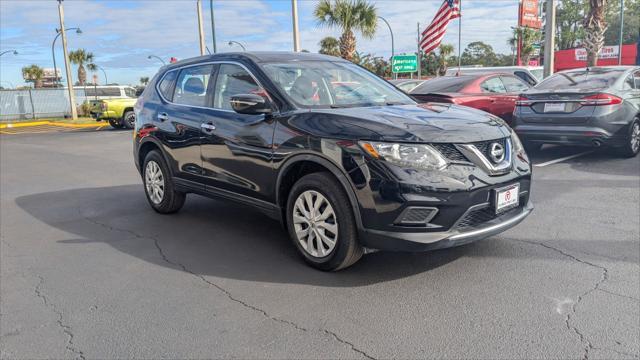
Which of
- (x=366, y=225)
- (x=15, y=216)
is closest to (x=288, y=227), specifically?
(x=366, y=225)

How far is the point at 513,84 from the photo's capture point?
1061 cm

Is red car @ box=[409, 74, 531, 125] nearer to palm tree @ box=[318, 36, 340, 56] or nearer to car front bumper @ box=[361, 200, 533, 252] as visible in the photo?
car front bumper @ box=[361, 200, 533, 252]

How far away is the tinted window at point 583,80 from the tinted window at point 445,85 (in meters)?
1.42

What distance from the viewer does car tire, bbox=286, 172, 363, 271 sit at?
360cm

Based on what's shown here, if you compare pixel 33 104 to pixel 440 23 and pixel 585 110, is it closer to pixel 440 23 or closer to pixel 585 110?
pixel 440 23

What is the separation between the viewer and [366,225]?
11.4 ft

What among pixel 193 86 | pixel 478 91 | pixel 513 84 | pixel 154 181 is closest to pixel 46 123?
pixel 478 91

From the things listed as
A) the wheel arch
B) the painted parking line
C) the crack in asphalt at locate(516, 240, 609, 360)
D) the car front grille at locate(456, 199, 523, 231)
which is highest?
the wheel arch

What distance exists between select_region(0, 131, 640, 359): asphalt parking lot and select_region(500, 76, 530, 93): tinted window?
496cm

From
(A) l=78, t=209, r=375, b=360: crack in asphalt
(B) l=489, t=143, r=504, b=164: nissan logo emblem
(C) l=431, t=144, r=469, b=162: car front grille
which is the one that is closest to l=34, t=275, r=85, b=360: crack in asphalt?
(A) l=78, t=209, r=375, b=360: crack in asphalt

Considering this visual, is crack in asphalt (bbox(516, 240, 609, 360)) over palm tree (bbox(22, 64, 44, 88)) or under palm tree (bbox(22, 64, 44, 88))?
under

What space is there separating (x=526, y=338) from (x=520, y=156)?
1.62m

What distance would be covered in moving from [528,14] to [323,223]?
20.0m

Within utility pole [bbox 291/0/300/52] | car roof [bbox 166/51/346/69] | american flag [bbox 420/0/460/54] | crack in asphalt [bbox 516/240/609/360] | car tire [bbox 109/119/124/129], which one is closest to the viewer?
crack in asphalt [bbox 516/240/609/360]
